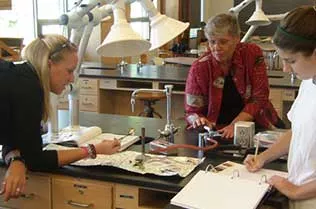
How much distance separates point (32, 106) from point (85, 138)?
546 mm

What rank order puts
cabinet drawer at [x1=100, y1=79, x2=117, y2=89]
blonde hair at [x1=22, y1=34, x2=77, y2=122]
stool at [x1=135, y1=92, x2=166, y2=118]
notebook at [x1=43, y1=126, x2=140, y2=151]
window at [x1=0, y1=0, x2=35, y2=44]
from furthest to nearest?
window at [x1=0, y1=0, x2=35, y2=44], cabinet drawer at [x1=100, y1=79, x2=117, y2=89], stool at [x1=135, y1=92, x2=166, y2=118], notebook at [x1=43, y1=126, x2=140, y2=151], blonde hair at [x1=22, y1=34, x2=77, y2=122]

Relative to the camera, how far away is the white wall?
9.30m

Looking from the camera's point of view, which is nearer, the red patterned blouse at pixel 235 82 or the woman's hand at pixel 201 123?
the woman's hand at pixel 201 123

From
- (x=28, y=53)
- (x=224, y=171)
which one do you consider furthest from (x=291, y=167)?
(x=28, y=53)

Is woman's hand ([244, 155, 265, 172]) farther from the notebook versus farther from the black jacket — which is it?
the black jacket

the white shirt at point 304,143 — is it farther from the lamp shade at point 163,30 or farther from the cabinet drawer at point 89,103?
the cabinet drawer at point 89,103

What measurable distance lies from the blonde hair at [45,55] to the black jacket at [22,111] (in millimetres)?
33

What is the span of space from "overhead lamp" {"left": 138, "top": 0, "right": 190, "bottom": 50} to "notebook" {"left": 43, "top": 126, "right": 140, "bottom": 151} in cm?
Answer: 56

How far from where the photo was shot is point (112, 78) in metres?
4.64

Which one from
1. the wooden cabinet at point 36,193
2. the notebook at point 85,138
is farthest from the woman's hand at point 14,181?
the notebook at point 85,138

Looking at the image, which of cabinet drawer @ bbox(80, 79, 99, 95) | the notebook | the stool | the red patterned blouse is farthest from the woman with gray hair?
cabinet drawer @ bbox(80, 79, 99, 95)

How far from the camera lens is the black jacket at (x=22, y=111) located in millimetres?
1670

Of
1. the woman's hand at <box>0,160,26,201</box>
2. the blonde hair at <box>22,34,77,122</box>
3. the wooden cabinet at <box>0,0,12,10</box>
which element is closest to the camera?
the woman's hand at <box>0,160,26,201</box>

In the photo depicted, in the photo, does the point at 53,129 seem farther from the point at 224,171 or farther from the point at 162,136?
the point at 224,171
